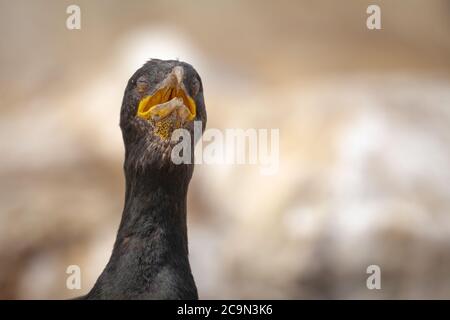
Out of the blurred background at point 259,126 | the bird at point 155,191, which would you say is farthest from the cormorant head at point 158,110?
the blurred background at point 259,126

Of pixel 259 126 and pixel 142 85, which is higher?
pixel 142 85

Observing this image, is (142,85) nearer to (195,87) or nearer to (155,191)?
(195,87)

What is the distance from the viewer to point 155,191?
3.19 metres

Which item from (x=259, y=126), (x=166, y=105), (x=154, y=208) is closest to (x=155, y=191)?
(x=154, y=208)

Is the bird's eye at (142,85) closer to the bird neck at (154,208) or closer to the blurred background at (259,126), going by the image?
the bird neck at (154,208)

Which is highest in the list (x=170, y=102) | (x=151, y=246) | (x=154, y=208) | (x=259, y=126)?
(x=170, y=102)

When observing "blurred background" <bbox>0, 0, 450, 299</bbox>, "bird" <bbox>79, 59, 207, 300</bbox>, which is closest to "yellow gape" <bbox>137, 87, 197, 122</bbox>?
"bird" <bbox>79, 59, 207, 300</bbox>

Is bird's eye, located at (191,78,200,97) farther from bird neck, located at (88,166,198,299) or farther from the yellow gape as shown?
bird neck, located at (88,166,198,299)

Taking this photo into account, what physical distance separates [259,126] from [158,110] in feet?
6.13

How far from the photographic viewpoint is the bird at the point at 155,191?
9.94 ft

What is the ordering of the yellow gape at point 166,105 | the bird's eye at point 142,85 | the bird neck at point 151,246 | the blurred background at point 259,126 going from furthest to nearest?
the blurred background at point 259,126
the bird's eye at point 142,85
the yellow gape at point 166,105
the bird neck at point 151,246

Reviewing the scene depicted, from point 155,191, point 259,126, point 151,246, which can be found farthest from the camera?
point 259,126

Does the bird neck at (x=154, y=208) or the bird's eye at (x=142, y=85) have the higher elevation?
the bird's eye at (x=142, y=85)

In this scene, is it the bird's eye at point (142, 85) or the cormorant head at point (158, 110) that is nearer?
the cormorant head at point (158, 110)
